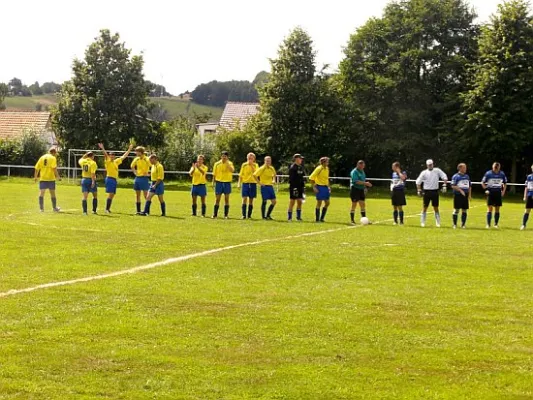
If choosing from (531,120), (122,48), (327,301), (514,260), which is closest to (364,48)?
(531,120)

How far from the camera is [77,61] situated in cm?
5978

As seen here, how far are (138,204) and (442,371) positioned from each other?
63.0 feet

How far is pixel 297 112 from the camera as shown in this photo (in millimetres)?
53719

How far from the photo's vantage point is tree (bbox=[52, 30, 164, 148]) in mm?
57188

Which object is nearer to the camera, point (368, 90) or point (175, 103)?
point (368, 90)

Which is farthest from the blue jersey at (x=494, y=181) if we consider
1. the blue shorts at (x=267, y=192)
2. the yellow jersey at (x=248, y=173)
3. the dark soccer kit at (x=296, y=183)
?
the yellow jersey at (x=248, y=173)

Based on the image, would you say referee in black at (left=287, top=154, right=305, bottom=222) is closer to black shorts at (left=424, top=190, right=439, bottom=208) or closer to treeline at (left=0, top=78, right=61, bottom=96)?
black shorts at (left=424, top=190, right=439, bottom=208)

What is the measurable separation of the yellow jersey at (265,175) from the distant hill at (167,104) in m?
130

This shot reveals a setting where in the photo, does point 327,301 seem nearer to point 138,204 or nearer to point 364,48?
point 138,204

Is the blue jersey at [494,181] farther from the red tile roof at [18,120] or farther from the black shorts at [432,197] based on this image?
the red tile roof at [18,120]

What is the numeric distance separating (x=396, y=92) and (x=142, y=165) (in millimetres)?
30904

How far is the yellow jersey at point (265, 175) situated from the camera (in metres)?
25.2

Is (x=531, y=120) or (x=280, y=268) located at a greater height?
(x=531, y=120)

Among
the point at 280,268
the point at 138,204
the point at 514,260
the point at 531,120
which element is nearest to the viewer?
the point at 280,268
